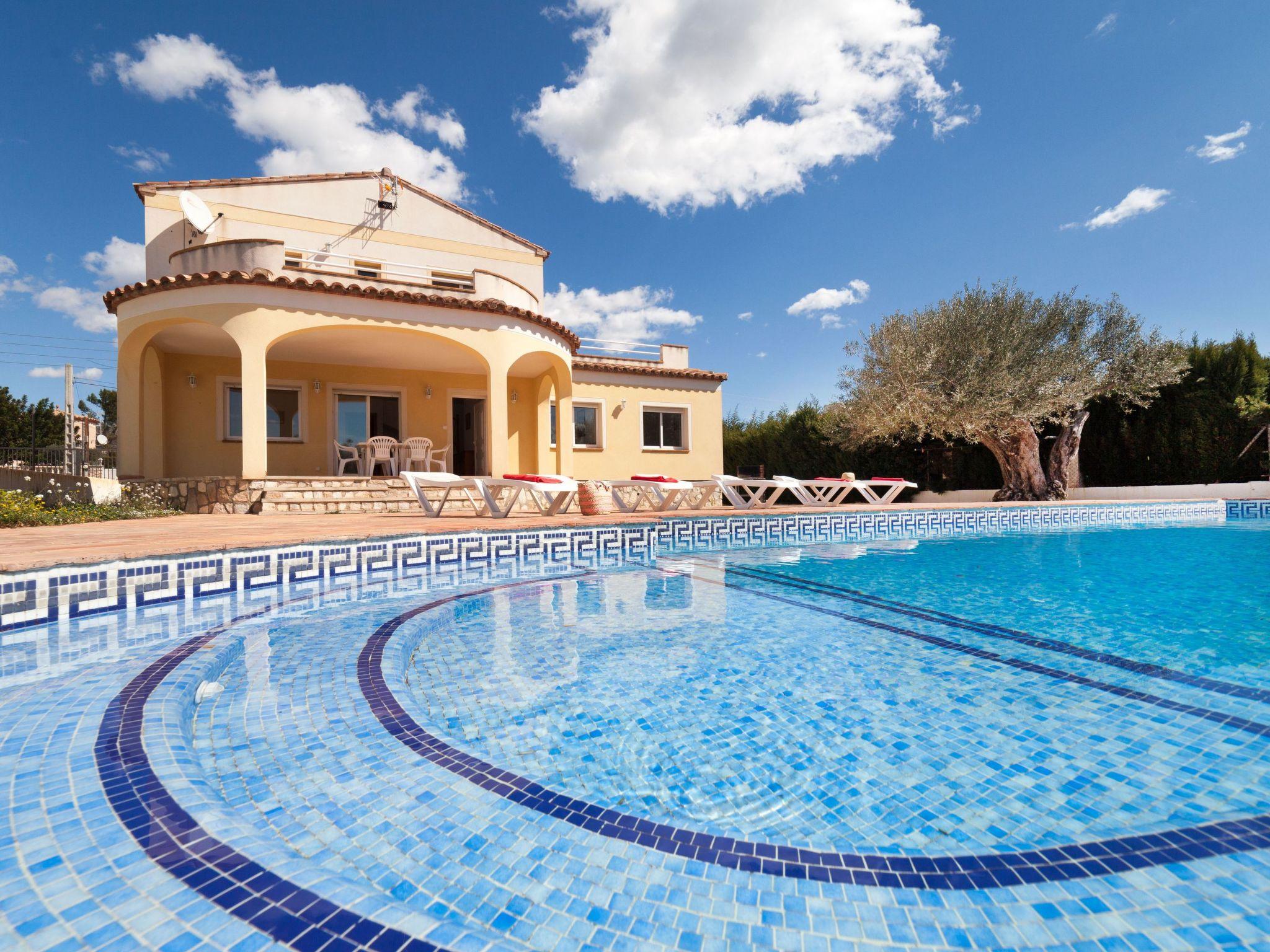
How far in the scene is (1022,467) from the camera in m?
14.9

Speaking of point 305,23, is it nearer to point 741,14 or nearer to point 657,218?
point 741,14

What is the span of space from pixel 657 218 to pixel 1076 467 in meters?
17.6

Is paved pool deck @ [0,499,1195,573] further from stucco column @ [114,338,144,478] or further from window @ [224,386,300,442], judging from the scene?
window @ [224,386,300,442]

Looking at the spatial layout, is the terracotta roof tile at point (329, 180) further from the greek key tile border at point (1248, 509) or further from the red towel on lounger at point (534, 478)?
the greek key tile border at point (1248, 509)

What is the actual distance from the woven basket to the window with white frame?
505cm

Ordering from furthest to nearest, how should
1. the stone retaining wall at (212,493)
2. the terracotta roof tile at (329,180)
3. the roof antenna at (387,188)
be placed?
the roof antenna at (387,188) < the terracotta roof tile at (329,180) < the stone retaining wall at (212,493)

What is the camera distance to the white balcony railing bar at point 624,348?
15.1 m

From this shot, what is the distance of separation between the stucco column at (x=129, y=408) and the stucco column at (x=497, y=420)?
6203 mm

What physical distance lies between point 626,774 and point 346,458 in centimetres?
1294

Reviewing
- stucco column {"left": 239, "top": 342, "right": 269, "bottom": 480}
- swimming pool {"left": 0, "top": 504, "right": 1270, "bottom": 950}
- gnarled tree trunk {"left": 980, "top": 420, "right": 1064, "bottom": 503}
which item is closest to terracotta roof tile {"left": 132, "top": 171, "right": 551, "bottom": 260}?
stucco column {"left": 239, "top": 342, "right": 269, "bottom": 480}

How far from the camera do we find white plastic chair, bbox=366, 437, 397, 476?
39.0 feet

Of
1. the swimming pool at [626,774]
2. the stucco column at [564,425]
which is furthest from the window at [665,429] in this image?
the swimming pool at [626,774]

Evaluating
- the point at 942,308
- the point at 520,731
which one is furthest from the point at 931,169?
the point at 520,731

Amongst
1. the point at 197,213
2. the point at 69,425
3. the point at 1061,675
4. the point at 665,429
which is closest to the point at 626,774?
the point at 1061,675
